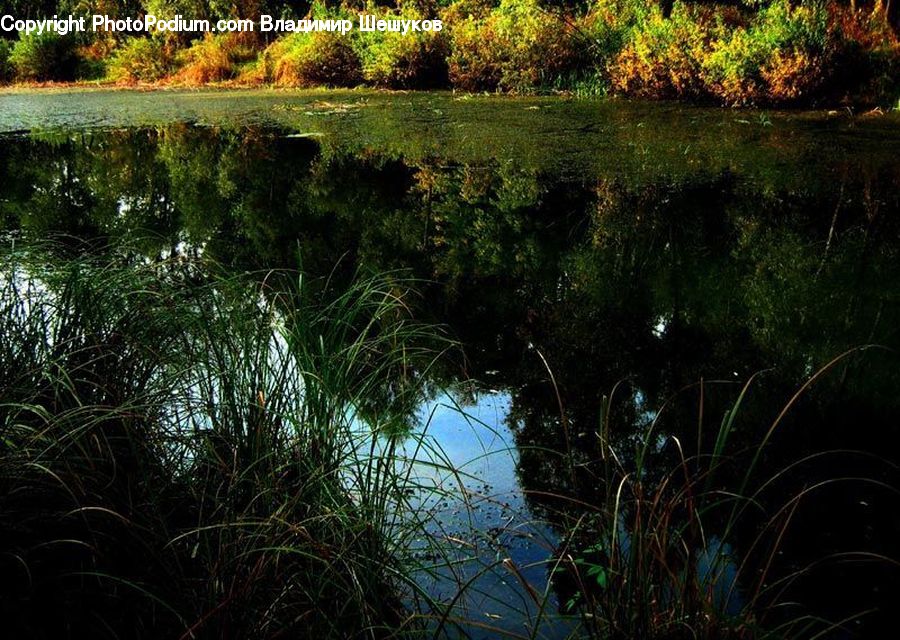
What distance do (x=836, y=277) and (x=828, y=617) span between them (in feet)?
7.30

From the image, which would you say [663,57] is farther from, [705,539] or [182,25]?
[182,25]

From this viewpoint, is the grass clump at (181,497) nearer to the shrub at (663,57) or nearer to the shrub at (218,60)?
the shrub at (663,57)

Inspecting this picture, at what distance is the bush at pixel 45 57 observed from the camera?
1777 centimetres

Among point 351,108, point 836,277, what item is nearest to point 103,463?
point 836,277

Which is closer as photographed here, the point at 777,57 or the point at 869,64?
the point at 777,57

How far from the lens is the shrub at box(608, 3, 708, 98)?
8.97 metres

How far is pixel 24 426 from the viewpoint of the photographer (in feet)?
4.75

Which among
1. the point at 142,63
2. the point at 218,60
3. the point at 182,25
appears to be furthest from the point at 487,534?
the point at 182,25

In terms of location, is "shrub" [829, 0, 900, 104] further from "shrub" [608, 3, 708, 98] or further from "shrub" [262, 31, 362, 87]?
"shrub" [262, 31, 362, 87]

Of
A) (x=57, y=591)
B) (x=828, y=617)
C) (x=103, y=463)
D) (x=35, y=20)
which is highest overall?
(x=35, y=20)

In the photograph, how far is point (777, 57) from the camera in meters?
8.10

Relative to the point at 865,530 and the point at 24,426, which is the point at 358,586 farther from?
the point at 865,530

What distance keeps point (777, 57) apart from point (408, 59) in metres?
5.89

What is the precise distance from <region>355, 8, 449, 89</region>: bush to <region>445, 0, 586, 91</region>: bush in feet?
1.61
